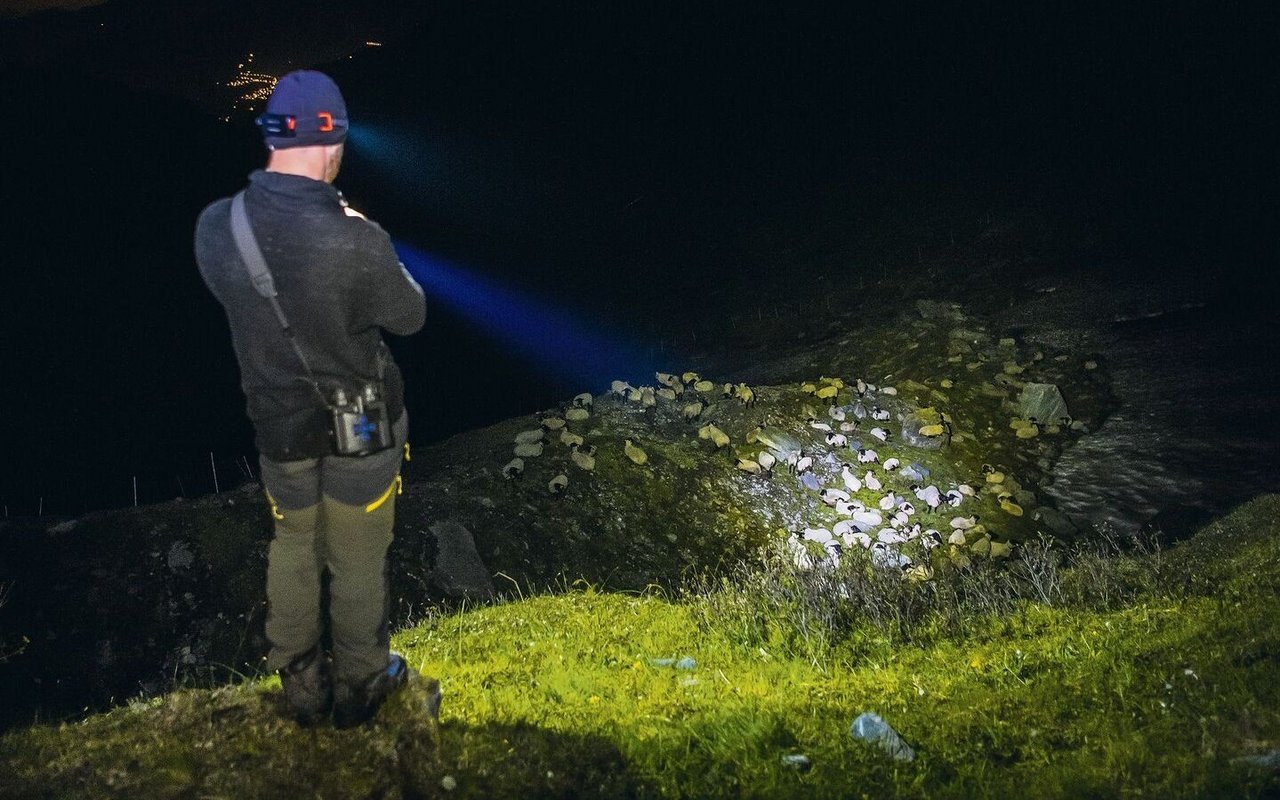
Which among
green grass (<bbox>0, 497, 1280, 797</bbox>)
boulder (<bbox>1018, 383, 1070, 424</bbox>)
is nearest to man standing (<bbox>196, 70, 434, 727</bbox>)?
green grass (<bbox>0, 497, 1280, 797</bbox>)

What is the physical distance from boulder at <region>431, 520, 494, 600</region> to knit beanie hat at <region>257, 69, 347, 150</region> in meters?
4.98

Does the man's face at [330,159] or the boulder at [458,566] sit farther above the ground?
the man's face at [330,159]

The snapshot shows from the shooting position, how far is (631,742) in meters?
3.51

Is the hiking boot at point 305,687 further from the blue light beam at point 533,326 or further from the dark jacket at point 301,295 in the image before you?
the blue light beam at point 533,326

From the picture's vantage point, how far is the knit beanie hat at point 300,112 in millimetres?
3104

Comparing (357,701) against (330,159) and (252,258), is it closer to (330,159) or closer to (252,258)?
(252,258)

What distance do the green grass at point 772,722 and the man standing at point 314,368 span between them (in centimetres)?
38

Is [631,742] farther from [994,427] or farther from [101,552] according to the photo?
[994,427]

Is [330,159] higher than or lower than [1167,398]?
higher

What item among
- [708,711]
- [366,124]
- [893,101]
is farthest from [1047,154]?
[366,124]

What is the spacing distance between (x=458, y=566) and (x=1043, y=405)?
8.56m

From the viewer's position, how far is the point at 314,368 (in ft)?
10.5

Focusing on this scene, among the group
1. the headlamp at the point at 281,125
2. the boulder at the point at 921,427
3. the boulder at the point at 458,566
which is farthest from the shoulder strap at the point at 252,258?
the boulder at the point at 921,427

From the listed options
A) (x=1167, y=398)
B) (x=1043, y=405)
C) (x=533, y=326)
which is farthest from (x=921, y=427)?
(x=533, y=326)
